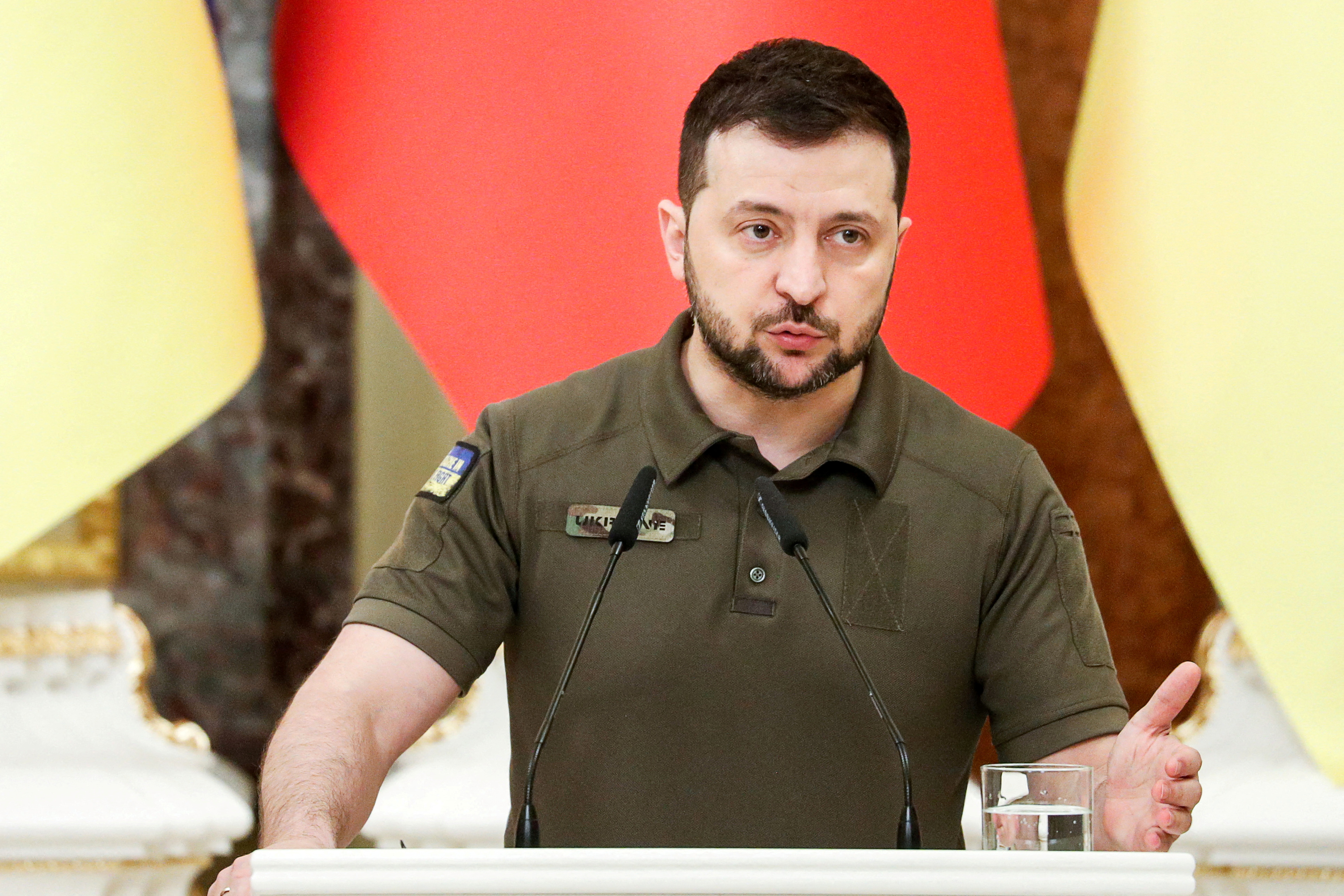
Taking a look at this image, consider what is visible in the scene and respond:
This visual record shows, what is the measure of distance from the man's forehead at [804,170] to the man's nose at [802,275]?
0.06m

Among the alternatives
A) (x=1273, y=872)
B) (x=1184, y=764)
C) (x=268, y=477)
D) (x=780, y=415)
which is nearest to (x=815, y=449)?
(x=780, y=415)

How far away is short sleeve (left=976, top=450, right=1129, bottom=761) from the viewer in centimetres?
171

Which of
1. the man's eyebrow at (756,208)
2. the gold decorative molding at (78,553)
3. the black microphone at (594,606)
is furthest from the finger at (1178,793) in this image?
the gold decorative molding at (78,553)

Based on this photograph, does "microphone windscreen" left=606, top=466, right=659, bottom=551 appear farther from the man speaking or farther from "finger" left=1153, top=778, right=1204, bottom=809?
"finger" left=1153, top=778, right=1204, bottom=809

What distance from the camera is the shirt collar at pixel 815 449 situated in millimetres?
1787

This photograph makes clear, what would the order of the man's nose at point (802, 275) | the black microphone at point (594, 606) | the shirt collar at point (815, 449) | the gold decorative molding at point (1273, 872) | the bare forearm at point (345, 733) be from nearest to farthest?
the black microphone at point (594, 606) < the bare forearm at point (345, 733) < the man's nose at point (802, 275) < the shirt collar at point (815, 449) < the gold decorative molding at point (1273, 872)

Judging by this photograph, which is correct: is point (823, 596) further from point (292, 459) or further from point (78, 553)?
point (78, 553)

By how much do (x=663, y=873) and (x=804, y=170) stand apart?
97 centimetres

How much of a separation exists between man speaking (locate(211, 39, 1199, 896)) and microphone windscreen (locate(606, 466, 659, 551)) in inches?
12.0

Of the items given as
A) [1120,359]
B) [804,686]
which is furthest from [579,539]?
[1120,359]

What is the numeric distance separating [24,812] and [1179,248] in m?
2.15

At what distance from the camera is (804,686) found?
68.3 inches

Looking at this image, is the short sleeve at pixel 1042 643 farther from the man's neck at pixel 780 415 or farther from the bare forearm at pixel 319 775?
the bare forearm at pixel 319 775

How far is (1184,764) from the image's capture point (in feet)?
4.30
